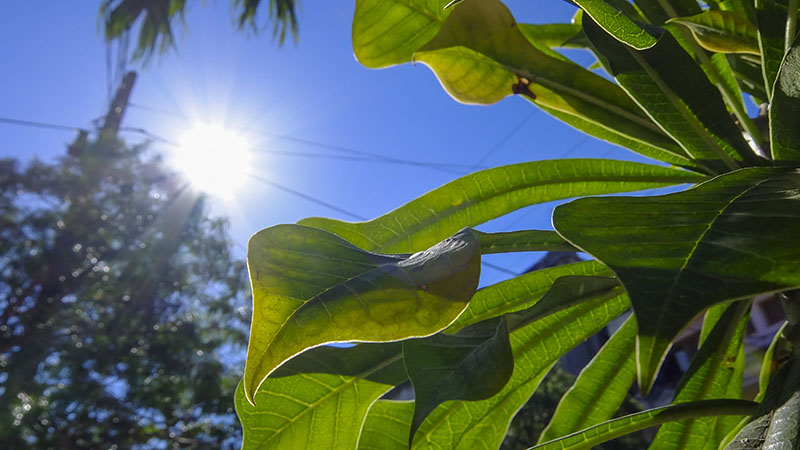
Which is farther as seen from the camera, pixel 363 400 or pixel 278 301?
pixel 363 400

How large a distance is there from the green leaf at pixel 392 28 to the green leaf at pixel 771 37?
214mm

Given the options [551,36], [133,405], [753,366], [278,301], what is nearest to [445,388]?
[278,301]

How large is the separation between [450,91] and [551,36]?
13cm

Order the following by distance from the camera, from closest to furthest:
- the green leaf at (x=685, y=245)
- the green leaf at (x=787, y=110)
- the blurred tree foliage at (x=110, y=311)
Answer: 1. the green leaf at (x=685, y=245)
2. the green leaf at (x=787, y=110)
3. the blurred tree foliage at (x=110, y=311)

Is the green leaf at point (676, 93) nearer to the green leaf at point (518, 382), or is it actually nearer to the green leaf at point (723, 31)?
the green leaf at point (723, 31)

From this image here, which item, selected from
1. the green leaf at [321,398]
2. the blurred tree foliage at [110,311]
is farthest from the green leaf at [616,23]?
the blurred tree foliage at [110,311]

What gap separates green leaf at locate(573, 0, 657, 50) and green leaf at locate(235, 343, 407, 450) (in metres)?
0.22

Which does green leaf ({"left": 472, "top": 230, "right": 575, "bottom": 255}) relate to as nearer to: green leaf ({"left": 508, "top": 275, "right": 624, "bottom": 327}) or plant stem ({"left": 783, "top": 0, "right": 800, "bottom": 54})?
green leaf ({"left": 508, "top": 275, "right": 624, "bottom": 327})

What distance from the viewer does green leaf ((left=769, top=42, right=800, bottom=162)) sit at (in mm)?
268

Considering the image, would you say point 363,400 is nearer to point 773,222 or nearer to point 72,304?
point 773,222

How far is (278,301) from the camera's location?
8.7 inches

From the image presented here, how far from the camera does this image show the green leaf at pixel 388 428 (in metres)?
0.44

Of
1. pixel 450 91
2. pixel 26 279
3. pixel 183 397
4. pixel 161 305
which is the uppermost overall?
pixel 26 279

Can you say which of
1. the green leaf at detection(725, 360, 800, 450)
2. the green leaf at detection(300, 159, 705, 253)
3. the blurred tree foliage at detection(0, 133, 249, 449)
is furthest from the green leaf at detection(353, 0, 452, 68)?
the blurred tree foliage at detection(0, 133, 249, 449)
